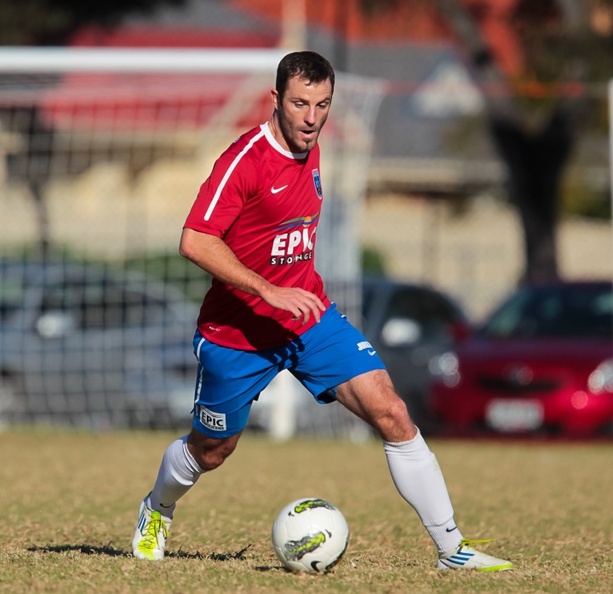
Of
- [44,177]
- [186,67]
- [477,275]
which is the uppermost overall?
[186,67]

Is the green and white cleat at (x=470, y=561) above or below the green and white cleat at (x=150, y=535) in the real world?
above

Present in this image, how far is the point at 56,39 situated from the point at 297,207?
752 inches

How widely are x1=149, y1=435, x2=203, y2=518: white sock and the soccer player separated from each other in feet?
0.34

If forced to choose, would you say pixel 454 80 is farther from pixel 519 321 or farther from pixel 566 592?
pixel 566 592

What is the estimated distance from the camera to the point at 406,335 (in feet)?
52.4

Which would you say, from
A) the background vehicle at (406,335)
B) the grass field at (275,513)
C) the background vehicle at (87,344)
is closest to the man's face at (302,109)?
the grass field at (275,513)

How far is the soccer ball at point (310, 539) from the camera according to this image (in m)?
6.33

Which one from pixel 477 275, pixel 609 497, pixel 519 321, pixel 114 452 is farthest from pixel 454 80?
pixel 609 497

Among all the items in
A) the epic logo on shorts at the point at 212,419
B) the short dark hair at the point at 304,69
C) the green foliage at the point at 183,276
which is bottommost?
the green foliage at the point at 183,276

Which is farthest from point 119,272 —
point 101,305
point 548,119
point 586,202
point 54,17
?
point 586,202

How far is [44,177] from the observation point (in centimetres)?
1848

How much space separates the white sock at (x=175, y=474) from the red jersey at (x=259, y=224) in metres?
0.61

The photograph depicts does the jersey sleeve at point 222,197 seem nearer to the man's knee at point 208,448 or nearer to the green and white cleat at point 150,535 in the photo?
the man's knee at point 208,448

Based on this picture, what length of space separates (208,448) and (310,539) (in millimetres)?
751
